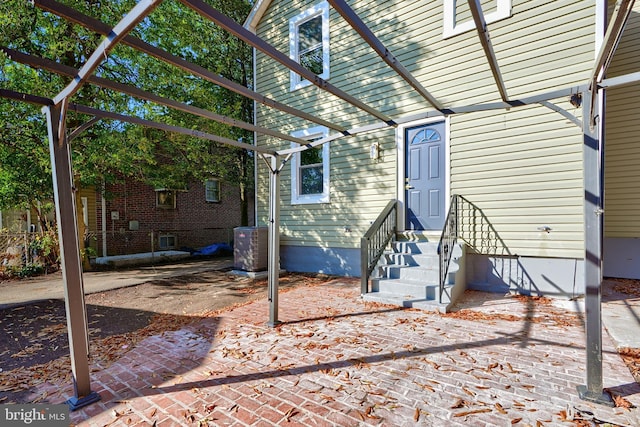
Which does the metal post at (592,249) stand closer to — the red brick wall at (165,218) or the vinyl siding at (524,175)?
the vinyl siding at (524,175)

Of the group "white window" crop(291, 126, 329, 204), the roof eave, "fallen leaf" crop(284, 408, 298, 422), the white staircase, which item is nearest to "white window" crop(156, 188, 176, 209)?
"white window" crop(291, 126, 329, 204)

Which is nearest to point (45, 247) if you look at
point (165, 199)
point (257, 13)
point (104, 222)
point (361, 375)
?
point (104, 222)

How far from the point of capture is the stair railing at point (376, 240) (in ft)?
18.0

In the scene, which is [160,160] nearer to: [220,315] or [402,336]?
[220,315]

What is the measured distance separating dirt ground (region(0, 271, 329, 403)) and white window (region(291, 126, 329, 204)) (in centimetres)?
202

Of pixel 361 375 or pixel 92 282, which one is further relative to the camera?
pixel 92 282

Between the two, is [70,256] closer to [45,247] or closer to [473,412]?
[473,412]

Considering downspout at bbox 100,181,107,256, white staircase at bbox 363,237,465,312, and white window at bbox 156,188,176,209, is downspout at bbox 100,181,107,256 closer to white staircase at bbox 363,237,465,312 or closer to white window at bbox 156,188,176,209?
white window at bbox 156,188,176,209

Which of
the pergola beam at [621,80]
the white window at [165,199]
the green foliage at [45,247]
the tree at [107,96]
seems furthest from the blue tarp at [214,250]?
the pergola beam at [621,80]

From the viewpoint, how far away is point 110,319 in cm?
475

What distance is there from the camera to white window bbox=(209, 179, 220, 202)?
1386 centimetres

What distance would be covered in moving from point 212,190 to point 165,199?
2256 millimetres

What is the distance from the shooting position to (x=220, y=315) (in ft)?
15.7

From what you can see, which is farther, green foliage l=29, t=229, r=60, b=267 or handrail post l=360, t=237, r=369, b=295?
green foliage l=29, t=229, r=60, b=267
